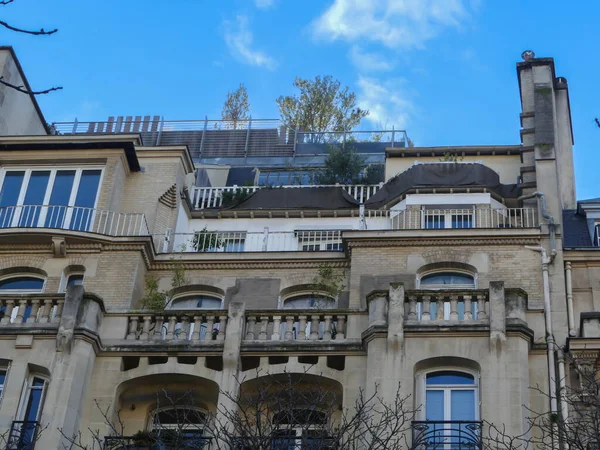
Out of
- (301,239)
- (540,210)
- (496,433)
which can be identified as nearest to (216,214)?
(301,239)

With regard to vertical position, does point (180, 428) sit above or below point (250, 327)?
below

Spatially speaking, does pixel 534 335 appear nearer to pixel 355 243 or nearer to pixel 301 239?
pixel 355 243

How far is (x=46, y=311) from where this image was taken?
28.9 metres

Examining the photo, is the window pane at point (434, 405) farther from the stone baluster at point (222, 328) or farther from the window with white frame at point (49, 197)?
the window with white frame at point (49, 197)

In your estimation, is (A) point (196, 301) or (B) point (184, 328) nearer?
(B) point (184, 328)

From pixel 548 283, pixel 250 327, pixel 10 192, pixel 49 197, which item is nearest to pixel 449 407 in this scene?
pixel 250 327

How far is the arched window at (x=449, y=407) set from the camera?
2541 cm

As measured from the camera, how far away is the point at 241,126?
166 ft

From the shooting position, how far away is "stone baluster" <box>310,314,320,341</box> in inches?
1112

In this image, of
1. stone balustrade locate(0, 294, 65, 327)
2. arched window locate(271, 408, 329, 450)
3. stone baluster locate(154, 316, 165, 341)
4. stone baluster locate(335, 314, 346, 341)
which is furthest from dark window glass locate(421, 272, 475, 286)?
stone balustrade locate(0, 294, 65, 327)

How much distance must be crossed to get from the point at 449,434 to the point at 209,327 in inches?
246

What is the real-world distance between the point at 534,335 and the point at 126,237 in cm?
1047

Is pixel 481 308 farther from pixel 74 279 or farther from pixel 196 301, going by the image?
pixel 74 279

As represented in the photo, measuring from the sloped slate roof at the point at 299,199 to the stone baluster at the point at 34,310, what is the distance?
8169mm
